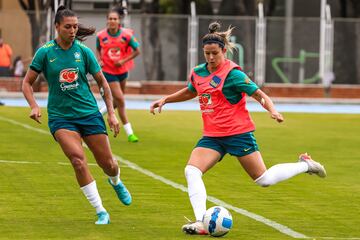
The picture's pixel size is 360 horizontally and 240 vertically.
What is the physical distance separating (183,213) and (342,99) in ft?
103

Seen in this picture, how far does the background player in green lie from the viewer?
1164cm

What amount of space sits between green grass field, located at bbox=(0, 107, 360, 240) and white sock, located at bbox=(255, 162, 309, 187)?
Answer: 0.48 metres

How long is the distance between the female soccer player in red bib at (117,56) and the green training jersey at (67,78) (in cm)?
913

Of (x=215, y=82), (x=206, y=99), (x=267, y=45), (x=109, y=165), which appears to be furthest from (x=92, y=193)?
(x=267, y=45)

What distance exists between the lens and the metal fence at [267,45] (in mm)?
44625

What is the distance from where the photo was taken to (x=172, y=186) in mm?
→ 15344

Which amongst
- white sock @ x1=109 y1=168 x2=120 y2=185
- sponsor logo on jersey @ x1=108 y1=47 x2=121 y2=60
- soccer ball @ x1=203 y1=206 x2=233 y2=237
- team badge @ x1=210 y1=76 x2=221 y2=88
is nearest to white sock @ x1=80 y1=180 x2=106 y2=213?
white sock @ x1=109 y1=168 x2=120 y2=185

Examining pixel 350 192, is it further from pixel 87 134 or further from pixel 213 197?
pixel 87 134

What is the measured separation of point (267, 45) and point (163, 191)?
30.7 meters

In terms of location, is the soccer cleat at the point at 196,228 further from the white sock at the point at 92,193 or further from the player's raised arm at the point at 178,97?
the player's raised arm at the point at 178,97

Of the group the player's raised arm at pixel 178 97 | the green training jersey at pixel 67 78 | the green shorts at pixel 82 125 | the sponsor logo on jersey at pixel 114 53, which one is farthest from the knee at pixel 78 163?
the sponsor logo on jersey at pixel 114 53

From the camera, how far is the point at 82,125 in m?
11.8

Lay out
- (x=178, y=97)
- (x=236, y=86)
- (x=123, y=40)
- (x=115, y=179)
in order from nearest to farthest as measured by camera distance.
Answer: (x=236, y=86), (x=178, y=97), (x=115, y=179), (x=123, y=40)

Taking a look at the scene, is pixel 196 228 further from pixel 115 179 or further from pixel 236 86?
pixel 115 179
